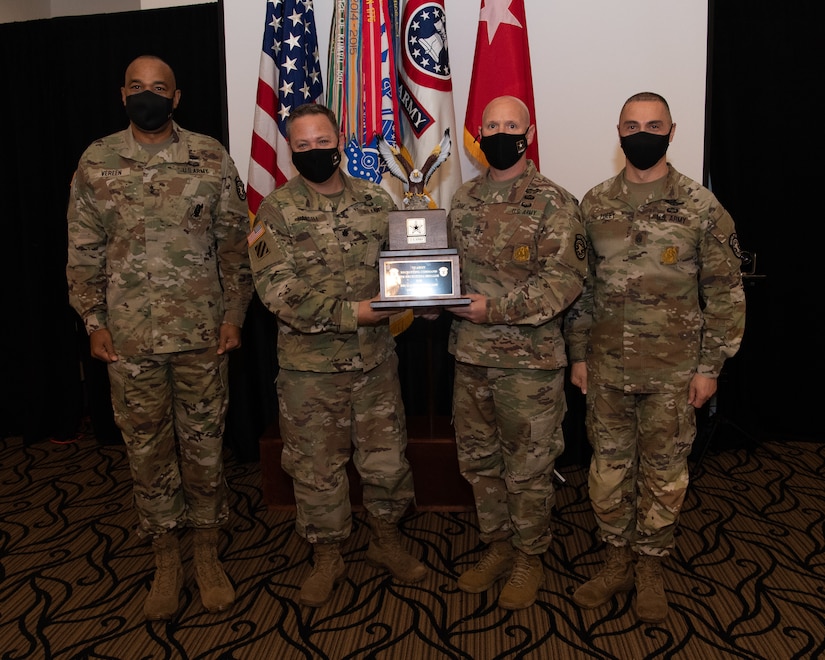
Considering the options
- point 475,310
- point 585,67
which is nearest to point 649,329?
point 475,310

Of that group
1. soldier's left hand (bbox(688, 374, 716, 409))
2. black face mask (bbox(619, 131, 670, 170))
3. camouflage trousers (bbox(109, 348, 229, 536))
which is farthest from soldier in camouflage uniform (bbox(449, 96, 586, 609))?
camouflage trousers (bbox(109, 348, 229, 536))

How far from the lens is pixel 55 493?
3119 mm

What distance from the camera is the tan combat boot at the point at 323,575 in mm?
A: 2139

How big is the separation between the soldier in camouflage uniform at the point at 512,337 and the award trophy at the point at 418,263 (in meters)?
0.10

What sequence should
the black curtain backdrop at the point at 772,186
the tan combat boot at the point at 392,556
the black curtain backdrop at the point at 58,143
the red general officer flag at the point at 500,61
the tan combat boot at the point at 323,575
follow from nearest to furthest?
the tan combat boot at the point at 323,575 → the tan combat boot at the point at 392,556 → the red general officer flag at the point at 500,61 → the black curtain backdrop at the point at 772,186 → the black curtain backdrop at the point at 58,143

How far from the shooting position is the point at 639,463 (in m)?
2.14

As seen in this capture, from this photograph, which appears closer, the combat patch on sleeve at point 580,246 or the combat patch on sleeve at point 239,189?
the combat patch on sleeve at point 580,246

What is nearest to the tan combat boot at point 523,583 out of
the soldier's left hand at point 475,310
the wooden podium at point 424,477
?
the wooden podium at point 424,477

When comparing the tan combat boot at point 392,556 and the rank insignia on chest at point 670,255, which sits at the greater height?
the rank insignia on chest at point 670,255

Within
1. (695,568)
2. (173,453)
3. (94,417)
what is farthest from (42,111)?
(695,568)

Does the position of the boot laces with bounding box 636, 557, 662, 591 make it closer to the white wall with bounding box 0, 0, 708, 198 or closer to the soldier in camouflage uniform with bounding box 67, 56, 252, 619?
the soldier in camouflage uniform with bounding box 67, 56, 252, 619

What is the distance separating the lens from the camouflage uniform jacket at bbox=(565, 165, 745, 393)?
196 cm

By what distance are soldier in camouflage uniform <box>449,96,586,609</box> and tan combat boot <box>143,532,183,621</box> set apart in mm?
984

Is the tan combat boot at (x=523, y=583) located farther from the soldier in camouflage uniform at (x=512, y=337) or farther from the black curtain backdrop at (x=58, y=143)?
the black curtain backdrop at (x=58, y=143)
